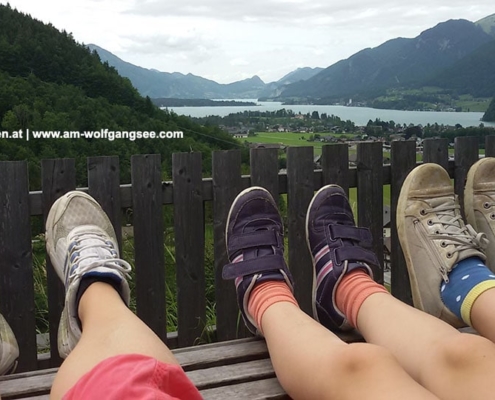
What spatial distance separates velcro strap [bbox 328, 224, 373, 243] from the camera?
5.40 ft

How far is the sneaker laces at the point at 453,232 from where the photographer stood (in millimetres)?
1562

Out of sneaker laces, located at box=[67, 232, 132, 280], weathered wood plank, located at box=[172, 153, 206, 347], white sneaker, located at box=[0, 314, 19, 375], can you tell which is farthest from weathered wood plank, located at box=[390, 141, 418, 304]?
white sneaker, located at box=[0, 314, 19, 375]

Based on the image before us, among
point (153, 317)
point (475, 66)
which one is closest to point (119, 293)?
point (153, 317)

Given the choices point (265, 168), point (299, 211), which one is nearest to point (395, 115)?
point (299, 211)

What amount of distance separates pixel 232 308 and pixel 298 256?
0.44 metres

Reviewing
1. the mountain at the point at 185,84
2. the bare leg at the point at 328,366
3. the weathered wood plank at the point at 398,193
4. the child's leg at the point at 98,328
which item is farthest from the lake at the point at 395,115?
the mountain at the point at 185,84

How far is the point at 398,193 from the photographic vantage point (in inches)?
113

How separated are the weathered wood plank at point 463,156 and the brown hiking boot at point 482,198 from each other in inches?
39.0

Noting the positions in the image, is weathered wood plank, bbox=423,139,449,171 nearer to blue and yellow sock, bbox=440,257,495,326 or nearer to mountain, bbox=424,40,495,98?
blue and yellow sock, bbox=440,257,495,326

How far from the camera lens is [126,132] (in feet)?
93.6

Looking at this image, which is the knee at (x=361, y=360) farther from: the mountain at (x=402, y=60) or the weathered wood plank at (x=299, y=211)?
the mountain at (x=402, y=60)

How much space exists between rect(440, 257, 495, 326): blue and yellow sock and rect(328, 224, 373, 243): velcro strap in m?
0.29

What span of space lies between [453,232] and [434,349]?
2.39 feet

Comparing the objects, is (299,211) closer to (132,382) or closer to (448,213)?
(448,213)
